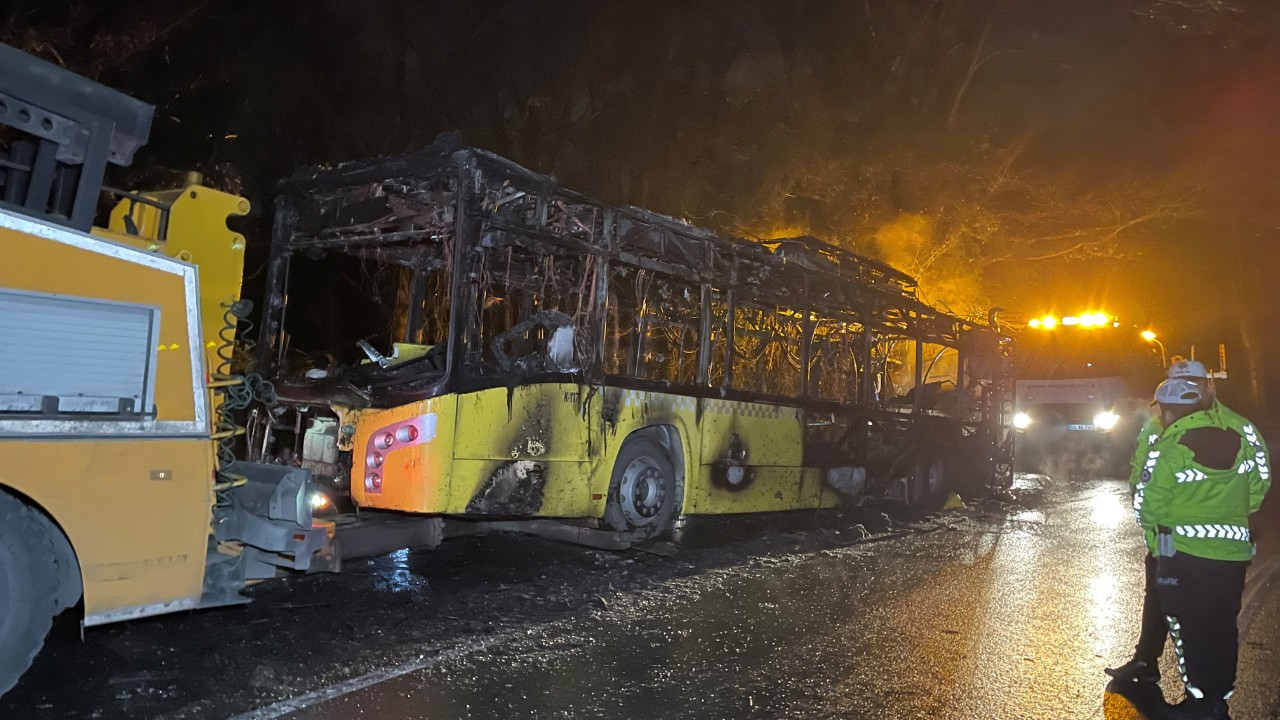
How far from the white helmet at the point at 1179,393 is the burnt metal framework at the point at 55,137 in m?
4.96

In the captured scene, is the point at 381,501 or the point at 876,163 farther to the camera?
the point at 876,163

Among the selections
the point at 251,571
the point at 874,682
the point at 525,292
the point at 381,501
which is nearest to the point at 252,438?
the point at 381,501

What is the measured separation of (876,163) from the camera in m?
22.7

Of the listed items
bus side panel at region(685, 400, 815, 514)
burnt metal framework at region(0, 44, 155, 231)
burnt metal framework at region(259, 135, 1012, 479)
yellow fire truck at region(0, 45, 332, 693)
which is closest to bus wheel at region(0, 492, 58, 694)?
yellow fire truck at region(0, 45, 332, 693)

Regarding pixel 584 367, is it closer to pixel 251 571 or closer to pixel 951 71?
pixel 251 571

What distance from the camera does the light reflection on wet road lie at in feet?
13.9

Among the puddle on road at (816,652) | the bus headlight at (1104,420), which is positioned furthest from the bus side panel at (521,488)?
the bus headlight at (1104,420)

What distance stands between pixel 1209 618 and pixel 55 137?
5.53 m

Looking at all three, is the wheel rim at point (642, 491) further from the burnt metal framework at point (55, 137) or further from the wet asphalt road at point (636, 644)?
the burnt metal framework at point (55, 137)

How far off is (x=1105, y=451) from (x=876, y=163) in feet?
33.7

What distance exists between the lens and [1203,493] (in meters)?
4.12

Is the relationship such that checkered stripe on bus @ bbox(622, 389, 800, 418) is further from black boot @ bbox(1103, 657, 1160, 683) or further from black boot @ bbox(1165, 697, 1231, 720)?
black boot @ bbox(1165, 697, 1231, 720)

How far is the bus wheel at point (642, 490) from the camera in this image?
8.16 metres

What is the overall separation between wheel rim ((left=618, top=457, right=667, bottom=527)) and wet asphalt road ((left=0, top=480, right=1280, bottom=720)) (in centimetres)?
39
